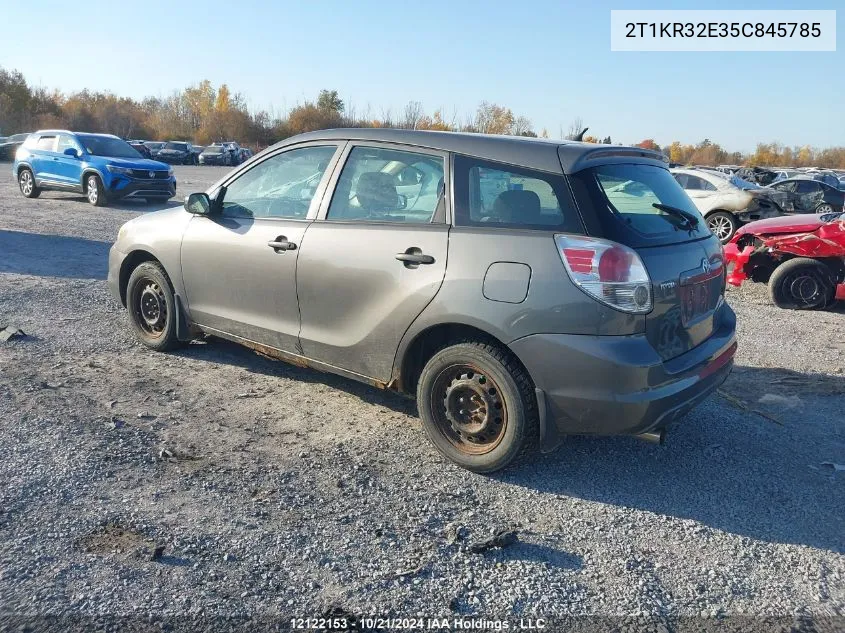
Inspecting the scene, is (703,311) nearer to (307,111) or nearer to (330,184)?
(330,184)

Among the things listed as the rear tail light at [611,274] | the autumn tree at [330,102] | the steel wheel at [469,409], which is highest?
the autumn tree at [330,102]

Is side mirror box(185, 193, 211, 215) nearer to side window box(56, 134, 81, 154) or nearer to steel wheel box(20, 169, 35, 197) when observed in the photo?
side window box(56, 134, 81, 154)

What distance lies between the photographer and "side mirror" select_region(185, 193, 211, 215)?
5059mm

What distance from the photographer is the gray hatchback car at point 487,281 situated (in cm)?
350

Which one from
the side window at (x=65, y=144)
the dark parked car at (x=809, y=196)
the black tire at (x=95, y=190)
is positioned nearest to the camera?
the dark parked car at (x=809, y=196)

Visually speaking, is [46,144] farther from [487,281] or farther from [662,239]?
[662,239]

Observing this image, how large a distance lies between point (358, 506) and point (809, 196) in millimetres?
16994

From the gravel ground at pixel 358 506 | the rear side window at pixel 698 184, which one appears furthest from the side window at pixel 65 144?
the rear side window at pixel 698 184

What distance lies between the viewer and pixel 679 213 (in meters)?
4.16

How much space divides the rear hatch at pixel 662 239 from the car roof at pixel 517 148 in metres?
0.09

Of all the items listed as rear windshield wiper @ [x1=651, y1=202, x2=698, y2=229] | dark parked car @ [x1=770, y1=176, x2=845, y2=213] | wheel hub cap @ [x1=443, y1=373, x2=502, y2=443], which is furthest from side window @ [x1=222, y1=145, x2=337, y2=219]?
dark parked car @ [x1=770, y1=176, x2=845, y2=213]

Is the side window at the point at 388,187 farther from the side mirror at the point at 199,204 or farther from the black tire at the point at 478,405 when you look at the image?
the side mirror at the point at 199,204

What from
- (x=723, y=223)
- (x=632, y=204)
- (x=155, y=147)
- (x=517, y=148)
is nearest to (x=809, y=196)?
(x=723, y=223)

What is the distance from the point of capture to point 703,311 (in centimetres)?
401
